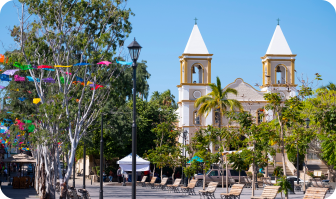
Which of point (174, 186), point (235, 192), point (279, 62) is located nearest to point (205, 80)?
point (279, 62)

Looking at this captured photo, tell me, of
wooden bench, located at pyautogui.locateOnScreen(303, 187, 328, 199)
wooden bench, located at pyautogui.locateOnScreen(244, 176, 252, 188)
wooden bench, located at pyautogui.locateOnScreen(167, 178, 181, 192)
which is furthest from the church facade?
wooden bench, located at pyautogui.locateOnScreen(303, 187, 328, 199)

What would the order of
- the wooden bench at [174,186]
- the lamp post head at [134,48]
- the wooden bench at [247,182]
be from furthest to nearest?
the wooden bench at [247,182], the wooden bench at [174,186], the lamp post head at [134,48]

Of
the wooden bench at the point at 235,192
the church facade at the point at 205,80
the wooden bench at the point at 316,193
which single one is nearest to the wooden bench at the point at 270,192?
the wooden bench at the point at 316,193

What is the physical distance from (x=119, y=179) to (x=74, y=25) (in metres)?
24.8

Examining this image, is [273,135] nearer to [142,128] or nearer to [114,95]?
[114,95]

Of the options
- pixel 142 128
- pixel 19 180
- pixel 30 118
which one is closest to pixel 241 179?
pixel 142 128

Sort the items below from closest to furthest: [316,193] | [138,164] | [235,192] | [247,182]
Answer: [316,193], [235,192], [138,164], [247,182]

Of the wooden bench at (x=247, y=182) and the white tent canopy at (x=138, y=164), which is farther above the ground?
the white tent canopy at (x=138, y=164)

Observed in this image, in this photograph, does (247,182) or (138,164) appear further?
(247,182)

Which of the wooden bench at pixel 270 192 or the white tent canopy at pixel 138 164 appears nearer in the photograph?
the wooden bench at pixel 270 192

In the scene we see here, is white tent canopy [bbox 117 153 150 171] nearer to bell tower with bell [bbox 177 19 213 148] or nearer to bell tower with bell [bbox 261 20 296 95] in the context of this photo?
bell tower with bell [bbox 177 19 213 148]

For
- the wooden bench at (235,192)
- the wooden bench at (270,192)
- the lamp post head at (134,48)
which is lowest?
the wooden bench at (235,192)

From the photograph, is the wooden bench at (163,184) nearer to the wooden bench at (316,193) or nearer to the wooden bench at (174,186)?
the wooden bench at (174,186)

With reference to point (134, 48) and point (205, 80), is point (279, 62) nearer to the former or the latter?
point (205, 80)
